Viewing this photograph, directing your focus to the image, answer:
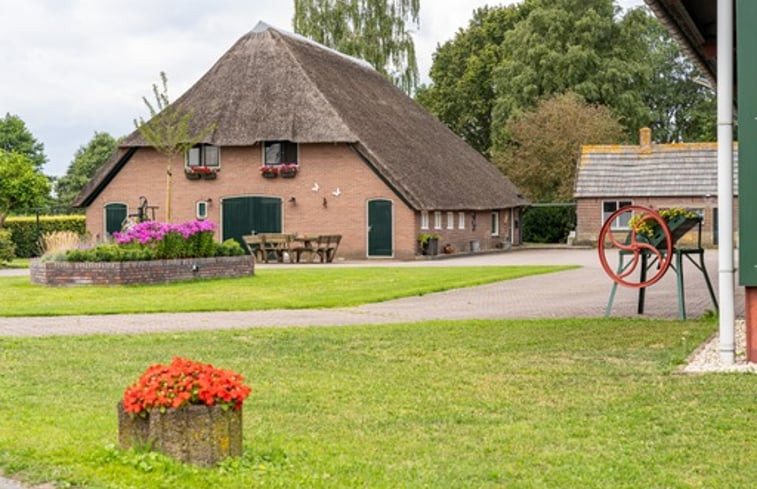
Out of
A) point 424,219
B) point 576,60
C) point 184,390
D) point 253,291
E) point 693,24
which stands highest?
point 576,60

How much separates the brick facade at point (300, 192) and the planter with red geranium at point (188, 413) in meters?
36.3

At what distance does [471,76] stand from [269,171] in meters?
29.4

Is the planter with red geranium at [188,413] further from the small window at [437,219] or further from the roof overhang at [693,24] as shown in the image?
the small window at [437,219]

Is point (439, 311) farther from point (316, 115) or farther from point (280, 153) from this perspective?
point (280, 153)

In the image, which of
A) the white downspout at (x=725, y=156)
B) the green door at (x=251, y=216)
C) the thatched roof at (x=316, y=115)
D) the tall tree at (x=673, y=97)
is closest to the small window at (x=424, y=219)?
the thatched roof at (x=316, y=115)

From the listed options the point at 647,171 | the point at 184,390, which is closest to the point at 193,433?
the point at 184,390

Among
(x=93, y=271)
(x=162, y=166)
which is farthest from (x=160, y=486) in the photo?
(x=162, y=166)

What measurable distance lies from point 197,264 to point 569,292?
32.1 feet

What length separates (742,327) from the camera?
15852mm

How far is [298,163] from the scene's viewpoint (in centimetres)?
4534

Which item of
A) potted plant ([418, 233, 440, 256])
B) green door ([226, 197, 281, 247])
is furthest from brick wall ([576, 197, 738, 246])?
green door ([226, 197, 281, 247])

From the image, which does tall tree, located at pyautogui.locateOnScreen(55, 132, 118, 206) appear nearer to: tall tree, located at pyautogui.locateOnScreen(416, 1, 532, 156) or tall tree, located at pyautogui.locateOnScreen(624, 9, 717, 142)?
tall tree, located at pyautogui.locateOnScreen(416, 1, 532, 156)

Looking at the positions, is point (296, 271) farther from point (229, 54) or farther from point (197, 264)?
point (229, 54)

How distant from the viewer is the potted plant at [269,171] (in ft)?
149
